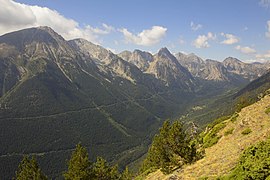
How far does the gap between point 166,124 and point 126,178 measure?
28.2 metres

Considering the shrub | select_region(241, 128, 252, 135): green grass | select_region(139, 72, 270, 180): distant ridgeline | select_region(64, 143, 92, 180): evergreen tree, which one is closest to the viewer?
the shrub

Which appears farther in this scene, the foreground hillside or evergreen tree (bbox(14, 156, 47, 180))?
evergreen tree (bbox(14, 156, 47, 180))

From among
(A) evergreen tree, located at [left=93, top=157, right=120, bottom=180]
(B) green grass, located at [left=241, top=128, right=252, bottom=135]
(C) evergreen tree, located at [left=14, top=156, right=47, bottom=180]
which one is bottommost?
(A) evergreen tree, located at [left=93, top=157, right=120, bottom=180]

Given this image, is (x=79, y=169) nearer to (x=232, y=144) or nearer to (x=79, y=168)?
(x=79, y=168)

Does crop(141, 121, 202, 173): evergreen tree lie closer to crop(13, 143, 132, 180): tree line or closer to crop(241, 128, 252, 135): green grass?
crop(241, 128, 252, 135): green grass

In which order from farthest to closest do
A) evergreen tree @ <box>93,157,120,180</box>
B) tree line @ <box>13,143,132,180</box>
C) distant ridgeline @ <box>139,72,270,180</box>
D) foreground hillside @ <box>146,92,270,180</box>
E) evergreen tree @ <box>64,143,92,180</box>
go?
evergreen tree @ <box>93,157,120,180</box>
tree line @ <box>13,143,132,180</box>
evergreen tree @ <box>64,143,92,180</box>
foreground hillside @ <box>146,92,270,180</box>
distant ridgeline @ <box>139,72,270,180</box>

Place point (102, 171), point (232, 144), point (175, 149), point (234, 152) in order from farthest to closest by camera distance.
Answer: point (102, 171) → point (175, 149) → point (232, 144) → point (234, 152)

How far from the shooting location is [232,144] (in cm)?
4088

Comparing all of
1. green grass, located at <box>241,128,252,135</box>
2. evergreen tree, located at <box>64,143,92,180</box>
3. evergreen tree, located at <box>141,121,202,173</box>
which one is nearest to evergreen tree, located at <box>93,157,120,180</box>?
evergreen tree, located at <box>64,143,92,180</box>

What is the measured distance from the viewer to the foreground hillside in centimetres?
3288

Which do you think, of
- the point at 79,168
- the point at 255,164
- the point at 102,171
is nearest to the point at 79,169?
the point at 79,168

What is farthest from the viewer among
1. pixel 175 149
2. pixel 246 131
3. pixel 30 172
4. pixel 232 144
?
pixel 30 172

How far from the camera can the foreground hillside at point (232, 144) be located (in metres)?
32.9

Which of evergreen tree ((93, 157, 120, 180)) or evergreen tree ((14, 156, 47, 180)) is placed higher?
evergreen tree ((14, 156, 47, 180))
